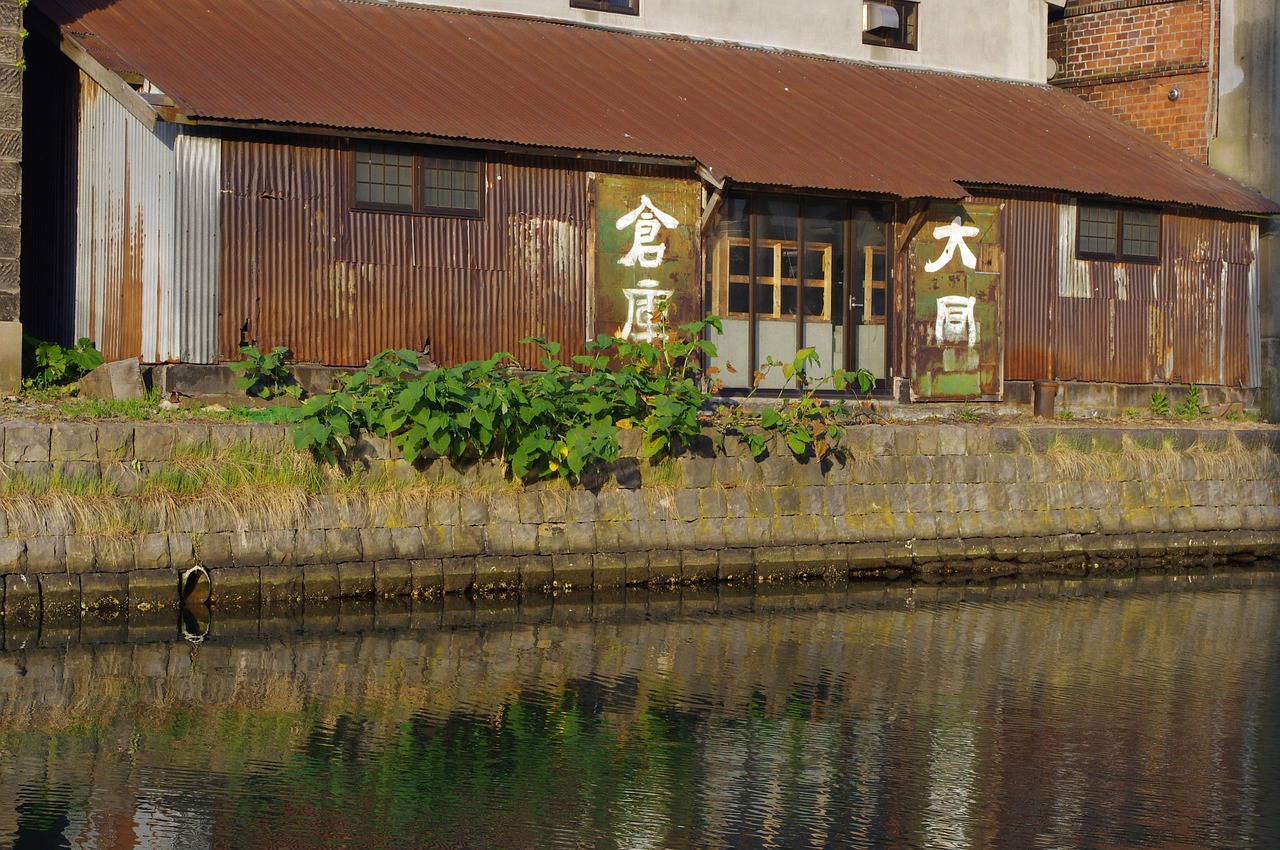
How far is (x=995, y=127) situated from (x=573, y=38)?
679 centimetres

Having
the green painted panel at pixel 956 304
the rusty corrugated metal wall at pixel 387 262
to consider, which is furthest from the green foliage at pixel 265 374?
the green painted panel at pixel 956 304

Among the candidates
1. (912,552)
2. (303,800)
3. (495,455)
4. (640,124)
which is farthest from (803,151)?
(303,800)

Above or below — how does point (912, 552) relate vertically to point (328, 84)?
below

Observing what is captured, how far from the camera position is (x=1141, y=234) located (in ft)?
86.3

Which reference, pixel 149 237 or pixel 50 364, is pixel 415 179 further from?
pixel 50 364

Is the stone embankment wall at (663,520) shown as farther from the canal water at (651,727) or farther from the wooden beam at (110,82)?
the wooden beam at (110,82)

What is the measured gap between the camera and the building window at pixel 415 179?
20.3 metres

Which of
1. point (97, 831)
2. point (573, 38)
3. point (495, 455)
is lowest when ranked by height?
point (97, 831)

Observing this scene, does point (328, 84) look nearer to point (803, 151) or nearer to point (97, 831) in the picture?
point (803, 151)

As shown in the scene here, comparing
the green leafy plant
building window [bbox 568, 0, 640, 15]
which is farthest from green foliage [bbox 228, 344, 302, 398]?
building window [bbox 568, 0, 640, 15]

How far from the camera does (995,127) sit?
26.5 meters

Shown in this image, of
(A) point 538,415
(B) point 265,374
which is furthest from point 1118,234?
(B) point 265,374

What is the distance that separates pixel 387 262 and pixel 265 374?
220 centimetres

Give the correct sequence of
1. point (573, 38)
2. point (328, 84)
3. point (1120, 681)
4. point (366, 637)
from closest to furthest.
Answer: point (1120, 681), point (366, 637), point (328, 84), point (573, 38)
